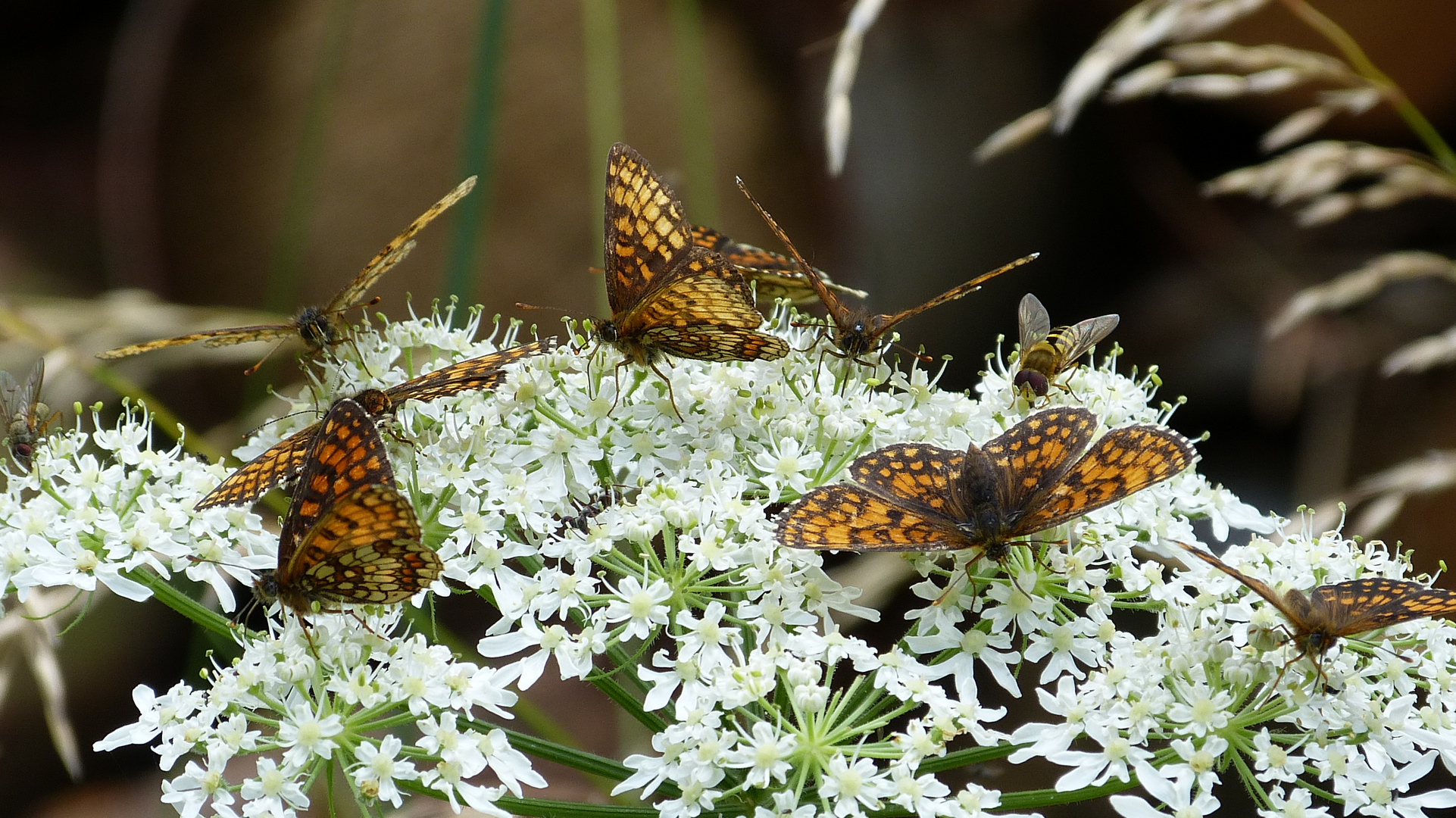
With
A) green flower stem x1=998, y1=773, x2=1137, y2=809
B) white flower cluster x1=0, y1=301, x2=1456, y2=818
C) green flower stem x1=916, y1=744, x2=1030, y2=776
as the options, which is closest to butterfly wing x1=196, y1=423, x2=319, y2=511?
white flower cluster x1=0, y1=301, x2=1456, y2=818

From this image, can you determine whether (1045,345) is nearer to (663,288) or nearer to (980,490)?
(980,490)

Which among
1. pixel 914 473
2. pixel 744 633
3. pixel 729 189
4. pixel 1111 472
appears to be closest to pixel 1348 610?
pixel 1111 472

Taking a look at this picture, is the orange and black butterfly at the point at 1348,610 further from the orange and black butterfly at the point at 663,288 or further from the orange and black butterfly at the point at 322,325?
the orange and black butterfly at the point at 322,325

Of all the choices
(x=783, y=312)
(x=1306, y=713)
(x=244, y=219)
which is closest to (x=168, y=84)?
(x=244, y=219)

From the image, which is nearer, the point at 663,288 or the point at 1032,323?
the point at 663,288

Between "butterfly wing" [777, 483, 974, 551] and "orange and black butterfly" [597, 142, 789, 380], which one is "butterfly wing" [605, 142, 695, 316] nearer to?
"orange and black butterfly" [597, 142, 789, 380]

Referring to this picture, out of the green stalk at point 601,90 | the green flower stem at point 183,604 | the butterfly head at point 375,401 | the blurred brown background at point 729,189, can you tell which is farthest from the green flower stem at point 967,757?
the blurred brown background at point 729,189

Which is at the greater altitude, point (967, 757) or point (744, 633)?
point (744, 633)

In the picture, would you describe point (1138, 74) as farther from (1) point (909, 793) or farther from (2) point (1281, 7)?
(1) point (909, 793)
